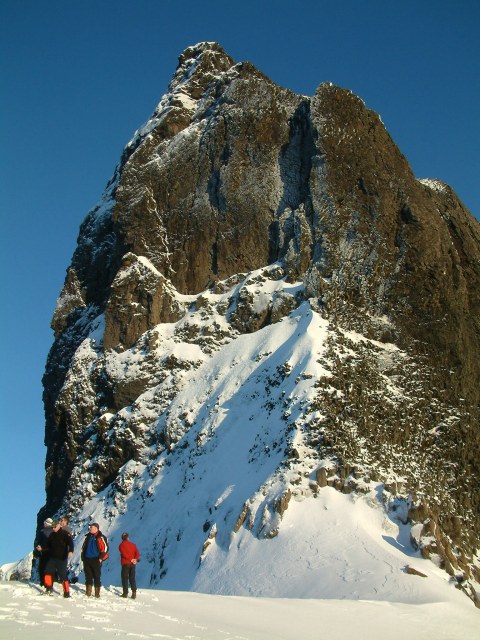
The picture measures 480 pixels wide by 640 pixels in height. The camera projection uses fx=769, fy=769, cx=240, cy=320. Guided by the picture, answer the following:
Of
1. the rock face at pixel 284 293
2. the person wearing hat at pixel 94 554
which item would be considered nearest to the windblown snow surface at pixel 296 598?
the person wearing hat at pixel 94 554

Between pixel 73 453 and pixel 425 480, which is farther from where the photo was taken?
pixel 73 453

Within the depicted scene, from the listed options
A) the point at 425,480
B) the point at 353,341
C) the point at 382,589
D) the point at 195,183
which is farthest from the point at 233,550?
the point at 195,183

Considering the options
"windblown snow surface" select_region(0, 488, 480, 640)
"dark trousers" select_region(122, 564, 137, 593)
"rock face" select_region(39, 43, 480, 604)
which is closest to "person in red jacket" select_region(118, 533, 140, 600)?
"dark trousers" select_region(122, 564, 137, 593)

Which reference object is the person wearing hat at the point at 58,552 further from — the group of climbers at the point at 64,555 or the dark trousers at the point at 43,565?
the dark trousers at the point at 43,565

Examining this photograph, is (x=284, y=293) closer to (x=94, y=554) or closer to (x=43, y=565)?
(x=94, y=554)

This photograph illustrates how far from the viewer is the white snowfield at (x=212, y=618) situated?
457 inches

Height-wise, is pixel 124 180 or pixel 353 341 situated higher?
pixel 124 180

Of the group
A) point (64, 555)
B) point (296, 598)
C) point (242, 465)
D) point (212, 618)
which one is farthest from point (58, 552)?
point (242, 465)

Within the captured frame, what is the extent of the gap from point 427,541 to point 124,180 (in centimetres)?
3759

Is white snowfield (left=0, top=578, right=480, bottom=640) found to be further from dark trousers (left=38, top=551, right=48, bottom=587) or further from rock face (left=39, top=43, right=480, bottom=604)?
rock face (left=39, top=43, right=480, bottom=604)

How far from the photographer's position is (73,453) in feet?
161

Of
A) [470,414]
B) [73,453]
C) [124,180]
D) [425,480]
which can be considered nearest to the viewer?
[425,480]

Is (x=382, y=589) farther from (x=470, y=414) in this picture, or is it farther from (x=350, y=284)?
(x=350, y=284)

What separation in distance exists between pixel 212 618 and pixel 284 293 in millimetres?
33031
